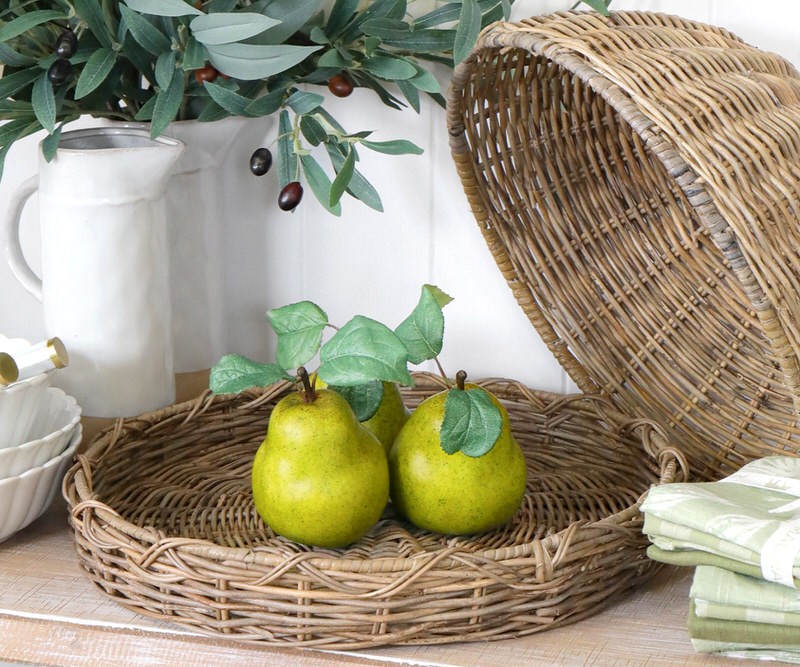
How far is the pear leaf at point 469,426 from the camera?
71 centimetres

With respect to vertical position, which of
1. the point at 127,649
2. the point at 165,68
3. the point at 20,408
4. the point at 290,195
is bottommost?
the point at 127,649

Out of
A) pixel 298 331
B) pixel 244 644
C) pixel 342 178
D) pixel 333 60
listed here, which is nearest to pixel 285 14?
pixel 333 60

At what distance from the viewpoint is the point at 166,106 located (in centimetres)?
86

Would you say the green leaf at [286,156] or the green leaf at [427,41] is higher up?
the green leaf at [427,41]

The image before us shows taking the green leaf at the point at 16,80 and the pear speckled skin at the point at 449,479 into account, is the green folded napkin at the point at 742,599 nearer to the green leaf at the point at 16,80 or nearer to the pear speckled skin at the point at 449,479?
the pear speckled skin at the point at 449,479

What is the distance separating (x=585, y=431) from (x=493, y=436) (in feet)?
0.86

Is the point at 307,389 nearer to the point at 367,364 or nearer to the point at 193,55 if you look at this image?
the point at 367,364

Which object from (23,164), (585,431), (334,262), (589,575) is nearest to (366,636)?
(589,575)

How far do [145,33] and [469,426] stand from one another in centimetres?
42

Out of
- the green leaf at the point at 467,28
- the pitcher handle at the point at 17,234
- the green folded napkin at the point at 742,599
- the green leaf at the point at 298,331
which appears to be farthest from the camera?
the pitcher handle at the point at 17,234

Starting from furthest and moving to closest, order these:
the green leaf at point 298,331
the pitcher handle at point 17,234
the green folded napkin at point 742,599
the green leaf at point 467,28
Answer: the pitcher handle at point 17,234 < the green leaf at point 467,28 < the green leaf at point 298,331 < the green folded napkin at point 742,599

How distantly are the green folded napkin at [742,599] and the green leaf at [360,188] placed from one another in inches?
16.6

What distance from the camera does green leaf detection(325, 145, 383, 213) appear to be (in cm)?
91

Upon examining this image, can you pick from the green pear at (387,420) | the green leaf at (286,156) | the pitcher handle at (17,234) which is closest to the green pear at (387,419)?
the green pear at (387,420)
